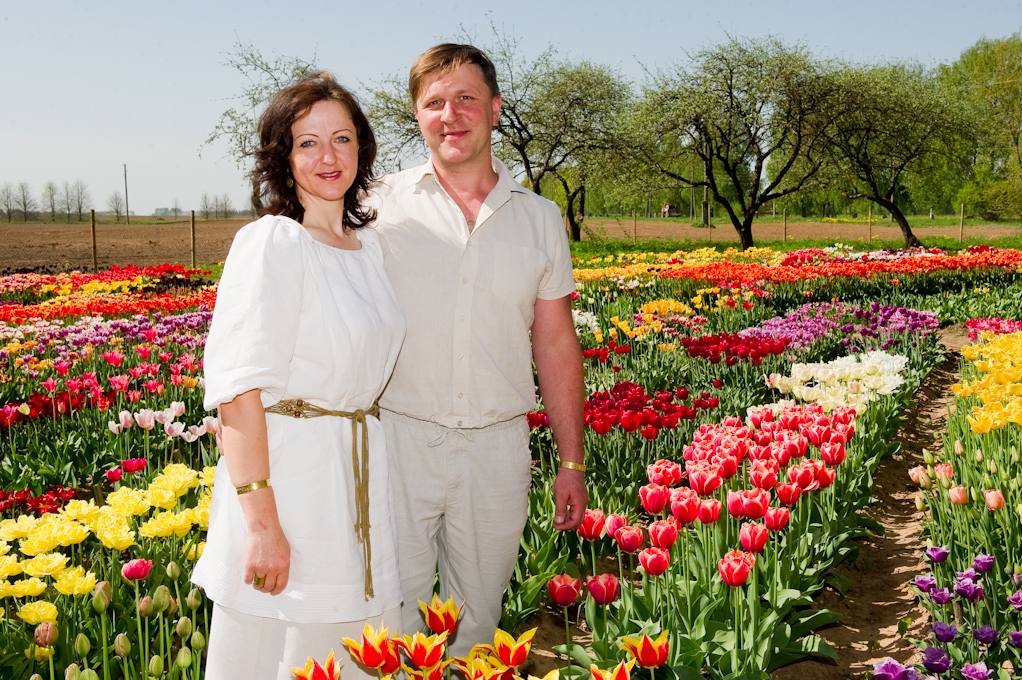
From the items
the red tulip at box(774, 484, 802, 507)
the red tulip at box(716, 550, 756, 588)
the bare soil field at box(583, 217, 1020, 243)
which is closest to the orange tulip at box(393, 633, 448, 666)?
the red tulip at box(716, 550, 756, 588)

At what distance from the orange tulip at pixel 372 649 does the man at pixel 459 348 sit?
958 millimetres

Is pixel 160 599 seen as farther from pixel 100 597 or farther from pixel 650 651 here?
pixel 650 651

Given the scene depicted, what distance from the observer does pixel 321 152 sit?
1.88 m

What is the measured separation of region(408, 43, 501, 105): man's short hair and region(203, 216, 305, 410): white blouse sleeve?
0.88 m

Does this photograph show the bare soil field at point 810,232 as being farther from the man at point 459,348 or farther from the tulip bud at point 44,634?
the tulip bud at point 44,634

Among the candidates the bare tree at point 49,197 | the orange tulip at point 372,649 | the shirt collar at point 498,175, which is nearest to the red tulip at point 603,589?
the orange tulip at point 372,649

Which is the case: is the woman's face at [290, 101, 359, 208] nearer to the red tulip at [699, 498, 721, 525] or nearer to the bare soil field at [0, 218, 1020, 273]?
the red tulip at [699, 498, 721, 525]

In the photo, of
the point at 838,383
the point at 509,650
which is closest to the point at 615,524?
the point at 509,650

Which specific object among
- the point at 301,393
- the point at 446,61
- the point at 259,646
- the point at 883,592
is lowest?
the point at 883,592

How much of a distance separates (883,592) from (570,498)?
72.2 inches

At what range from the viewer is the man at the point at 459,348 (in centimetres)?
235

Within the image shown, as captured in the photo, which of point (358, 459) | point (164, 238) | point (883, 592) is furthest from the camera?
point (164, 238)

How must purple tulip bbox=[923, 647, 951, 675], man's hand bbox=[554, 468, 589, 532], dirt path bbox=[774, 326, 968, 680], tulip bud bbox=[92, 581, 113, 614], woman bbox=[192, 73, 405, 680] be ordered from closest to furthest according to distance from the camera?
woman bbox=[192, 73, 405, 680] < purple tulip bbox=[923, 647, 951, 675] < tulip bud bbox=[92, 581, 113, 614] < man's hand bbox=[554, 468, 589, 532] < dirt path bbox=[774, 326, 968, 680]

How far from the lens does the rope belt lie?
1.75 m
